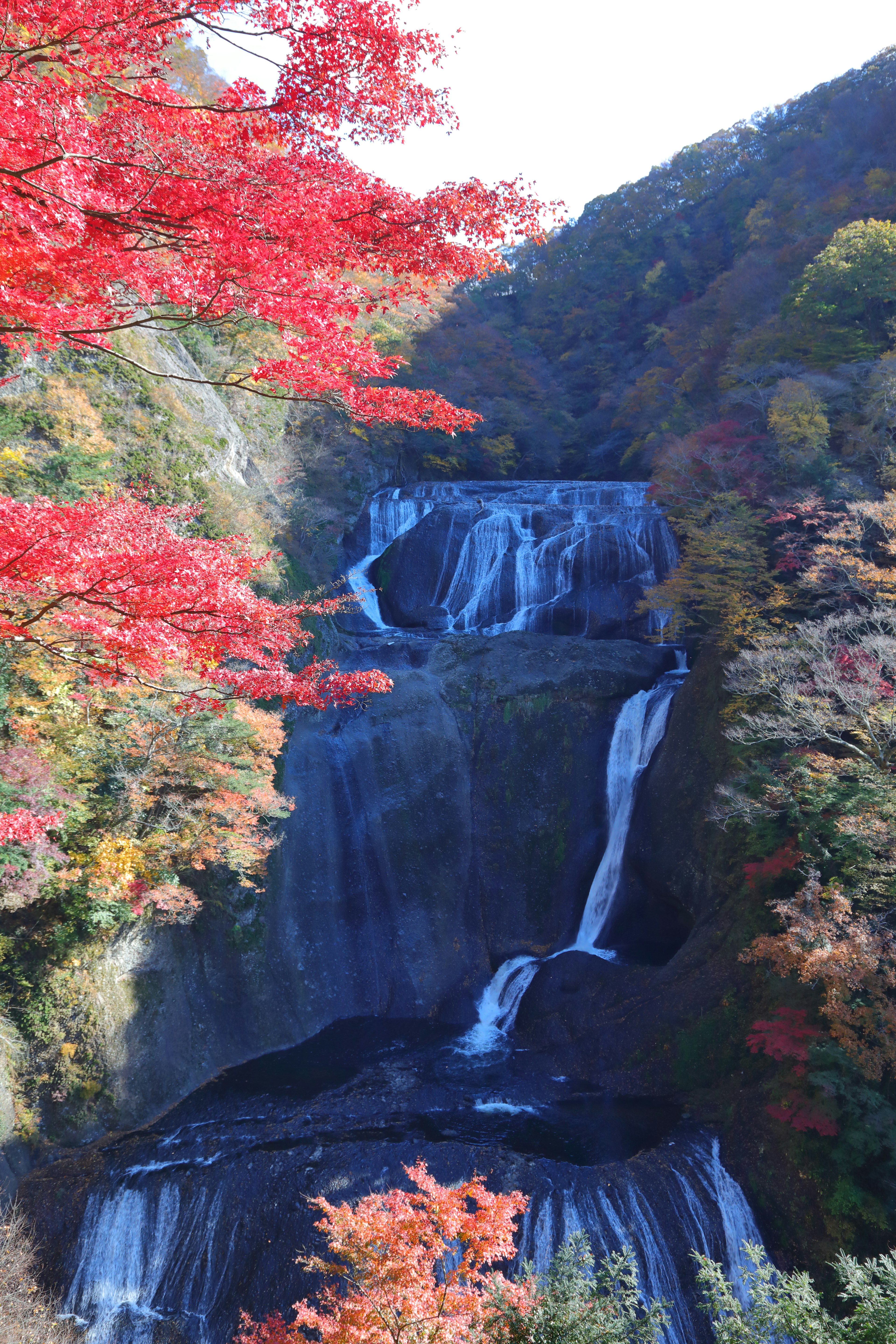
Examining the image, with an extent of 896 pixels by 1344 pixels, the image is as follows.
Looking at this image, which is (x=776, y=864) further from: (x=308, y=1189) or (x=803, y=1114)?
(x=308, y=1189)

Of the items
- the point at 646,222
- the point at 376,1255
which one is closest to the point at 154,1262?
the point at 376,1255

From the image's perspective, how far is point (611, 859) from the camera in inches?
595

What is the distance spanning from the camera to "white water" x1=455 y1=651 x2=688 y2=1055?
13406 millimetres

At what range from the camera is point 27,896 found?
9234 millimetres

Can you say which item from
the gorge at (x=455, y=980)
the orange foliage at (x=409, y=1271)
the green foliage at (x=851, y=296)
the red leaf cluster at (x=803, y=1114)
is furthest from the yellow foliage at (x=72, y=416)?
the green foliage at (x=851, y=296)

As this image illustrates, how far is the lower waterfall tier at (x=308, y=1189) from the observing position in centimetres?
771

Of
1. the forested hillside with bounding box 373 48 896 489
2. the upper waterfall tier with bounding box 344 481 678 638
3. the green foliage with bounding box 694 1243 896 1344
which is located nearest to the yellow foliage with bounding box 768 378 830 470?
the forested hillside with bounding box 373 48 896 489

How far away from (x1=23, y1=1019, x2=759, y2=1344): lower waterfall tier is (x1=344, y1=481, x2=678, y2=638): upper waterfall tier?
1299 cm

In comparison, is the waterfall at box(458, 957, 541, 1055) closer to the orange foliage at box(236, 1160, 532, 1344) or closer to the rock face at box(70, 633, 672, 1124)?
the rock face at box(70, 633, 672, 1124)

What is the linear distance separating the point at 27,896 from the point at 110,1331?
5.73 metres

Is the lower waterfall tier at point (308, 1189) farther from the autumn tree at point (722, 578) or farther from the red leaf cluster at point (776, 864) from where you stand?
the autumn tree at point (722, 578)

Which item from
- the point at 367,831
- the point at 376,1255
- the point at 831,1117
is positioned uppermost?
the point at 367,831

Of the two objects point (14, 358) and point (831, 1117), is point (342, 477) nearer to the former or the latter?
point (14, 358)

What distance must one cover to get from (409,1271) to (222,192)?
9.75 metres
